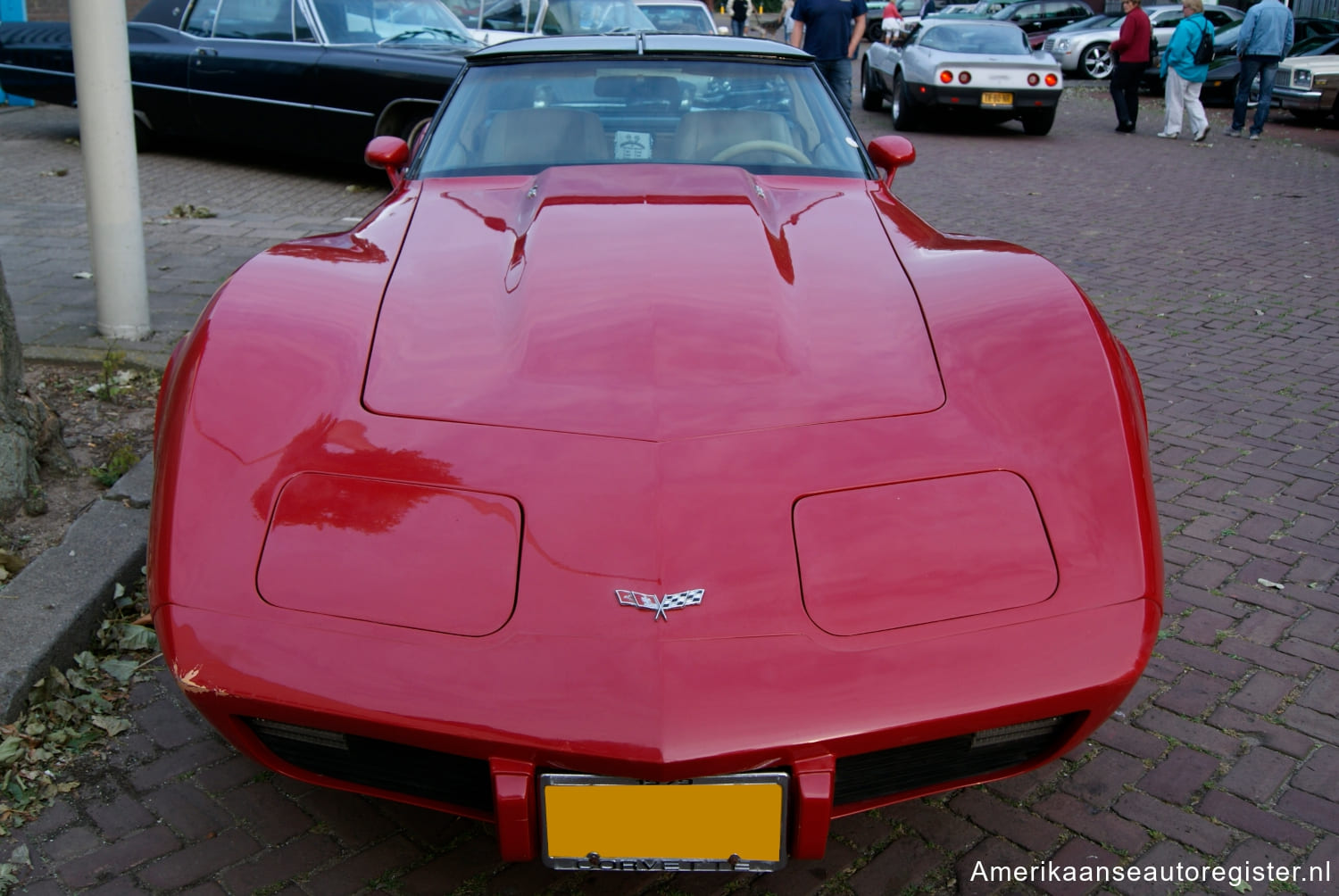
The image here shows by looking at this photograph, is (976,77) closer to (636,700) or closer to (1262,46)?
(1262,46)

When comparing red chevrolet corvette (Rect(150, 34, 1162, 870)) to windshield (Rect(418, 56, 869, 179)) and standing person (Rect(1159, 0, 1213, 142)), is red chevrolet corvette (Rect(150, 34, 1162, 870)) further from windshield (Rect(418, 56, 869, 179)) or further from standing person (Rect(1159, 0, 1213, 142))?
standing person (Rect(1159, 0, 1213, 142))

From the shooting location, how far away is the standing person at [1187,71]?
12.0 m

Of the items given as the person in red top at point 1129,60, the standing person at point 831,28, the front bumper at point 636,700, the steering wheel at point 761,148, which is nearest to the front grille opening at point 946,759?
the front bumper at point 636,700

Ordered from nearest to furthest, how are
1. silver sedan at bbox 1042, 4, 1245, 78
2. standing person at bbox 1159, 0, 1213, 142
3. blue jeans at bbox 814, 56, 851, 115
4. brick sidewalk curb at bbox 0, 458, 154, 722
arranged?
brick sidewalk curb at bbox 0, 458, 154, 722, blue jeans at bbox 814, 56, 851, 115, standing person at bbox 1159, 0, 1213, 142, silver sedan at bbox 1042, 4, 1245, 78

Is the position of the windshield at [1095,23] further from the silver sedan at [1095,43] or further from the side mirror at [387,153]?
the side mirror at [387,153]

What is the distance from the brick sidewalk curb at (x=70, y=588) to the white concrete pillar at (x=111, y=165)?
1.41 m

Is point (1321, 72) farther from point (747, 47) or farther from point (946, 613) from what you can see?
point (946, 613)

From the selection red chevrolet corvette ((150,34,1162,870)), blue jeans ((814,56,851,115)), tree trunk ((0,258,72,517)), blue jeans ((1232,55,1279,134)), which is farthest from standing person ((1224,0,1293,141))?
tree trunk ((0,258,72,517))

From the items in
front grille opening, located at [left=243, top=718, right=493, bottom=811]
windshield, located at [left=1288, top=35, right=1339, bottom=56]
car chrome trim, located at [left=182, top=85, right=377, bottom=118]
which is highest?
windshield, located at [left=1288, top=35, right=1339, bottom=56]

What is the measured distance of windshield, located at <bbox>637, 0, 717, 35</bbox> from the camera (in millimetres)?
11625

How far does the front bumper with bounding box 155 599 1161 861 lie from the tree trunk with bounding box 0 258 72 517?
60.7 inches

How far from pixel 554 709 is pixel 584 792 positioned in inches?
5.2

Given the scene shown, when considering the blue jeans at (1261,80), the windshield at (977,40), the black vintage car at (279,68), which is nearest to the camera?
the black vintage car at (279,68)

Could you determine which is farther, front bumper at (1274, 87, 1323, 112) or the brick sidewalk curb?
front bumper at (1274, 87, 1323, 112)
